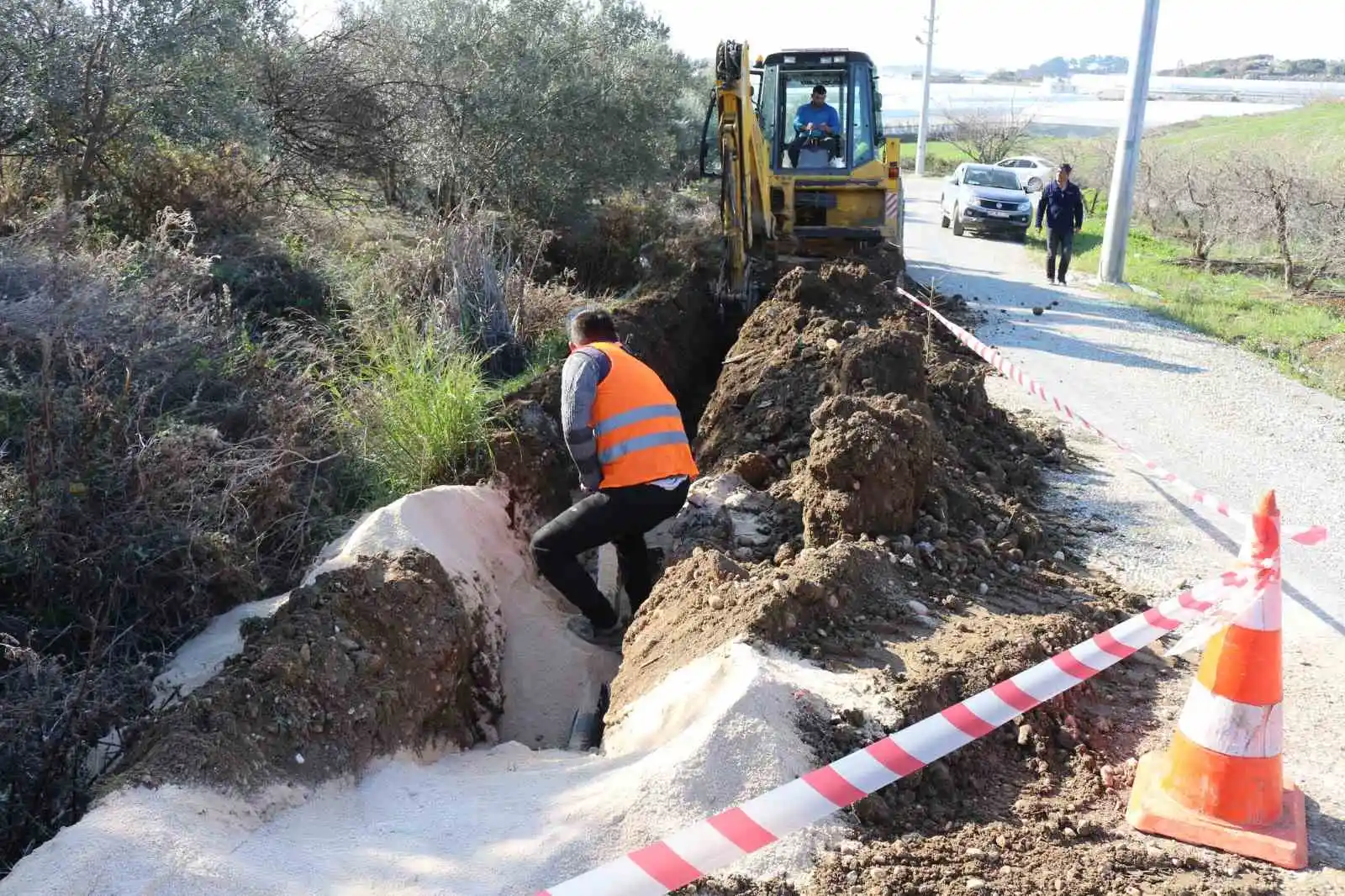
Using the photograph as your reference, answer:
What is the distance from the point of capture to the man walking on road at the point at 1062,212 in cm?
1556

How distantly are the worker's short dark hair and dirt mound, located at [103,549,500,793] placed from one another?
151 centimetres

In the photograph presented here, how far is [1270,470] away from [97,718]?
7.66m

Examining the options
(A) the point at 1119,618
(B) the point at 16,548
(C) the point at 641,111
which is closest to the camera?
(B) the point at 16,548

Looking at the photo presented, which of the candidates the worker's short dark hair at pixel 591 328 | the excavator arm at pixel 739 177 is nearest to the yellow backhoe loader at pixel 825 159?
the excavator arm at pixel 739 177

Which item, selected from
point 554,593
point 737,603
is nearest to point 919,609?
point 737,603

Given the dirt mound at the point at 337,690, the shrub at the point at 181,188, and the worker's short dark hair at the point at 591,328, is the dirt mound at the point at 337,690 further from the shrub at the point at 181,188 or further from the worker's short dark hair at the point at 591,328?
the shrub at the point at 181,188

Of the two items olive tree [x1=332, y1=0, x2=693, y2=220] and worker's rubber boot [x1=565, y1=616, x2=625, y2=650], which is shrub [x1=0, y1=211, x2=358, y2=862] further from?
olive tree [x1=332, y1=0, x2=693, y2=220]

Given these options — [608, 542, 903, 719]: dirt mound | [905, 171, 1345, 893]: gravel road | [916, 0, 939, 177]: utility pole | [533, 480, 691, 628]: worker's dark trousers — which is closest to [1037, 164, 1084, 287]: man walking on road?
[905, 171, 1345, 893]: gravel road

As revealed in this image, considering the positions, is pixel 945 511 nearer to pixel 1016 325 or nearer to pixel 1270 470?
pixel 1270 470

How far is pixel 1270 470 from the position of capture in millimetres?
7676

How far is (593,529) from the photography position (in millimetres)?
5773

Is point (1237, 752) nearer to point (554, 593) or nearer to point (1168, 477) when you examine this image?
point (1168, 477)

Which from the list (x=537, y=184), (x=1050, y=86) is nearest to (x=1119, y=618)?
(x=537, y=184)

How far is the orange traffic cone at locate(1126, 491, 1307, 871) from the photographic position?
3350mm
